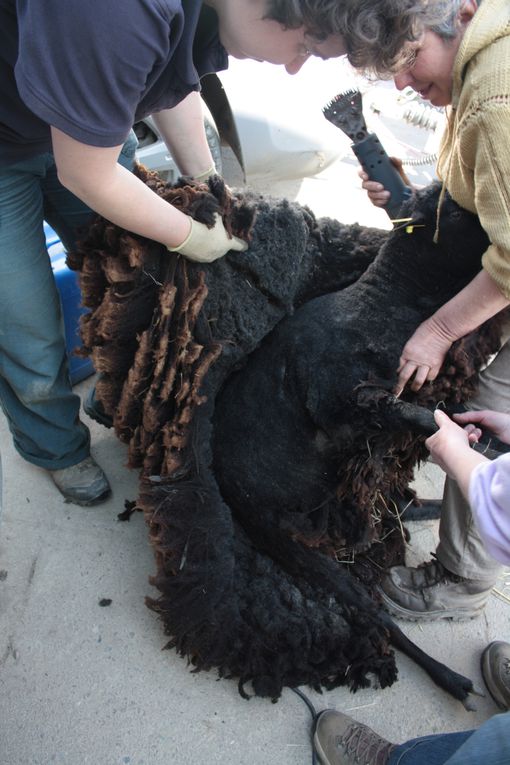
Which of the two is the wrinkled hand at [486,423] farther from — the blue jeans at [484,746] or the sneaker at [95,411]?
the sneaker at [95,411]

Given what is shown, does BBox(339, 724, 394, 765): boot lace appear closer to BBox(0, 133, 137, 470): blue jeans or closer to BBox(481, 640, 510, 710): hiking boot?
BBox(481, 640, 510, 710): hiking boot

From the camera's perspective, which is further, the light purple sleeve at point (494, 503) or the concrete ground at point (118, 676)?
the concrete ground at point (118, 676)

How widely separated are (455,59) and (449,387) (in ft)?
2.48

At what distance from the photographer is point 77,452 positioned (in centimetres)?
200

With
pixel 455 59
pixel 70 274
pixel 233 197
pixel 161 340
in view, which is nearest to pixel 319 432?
pixel 161 340

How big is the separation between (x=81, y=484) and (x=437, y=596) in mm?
1196

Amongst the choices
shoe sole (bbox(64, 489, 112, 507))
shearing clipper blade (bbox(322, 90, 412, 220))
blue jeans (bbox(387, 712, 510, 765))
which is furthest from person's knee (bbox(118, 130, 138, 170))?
blue jeans (bbox(387, 712, 510, 765))

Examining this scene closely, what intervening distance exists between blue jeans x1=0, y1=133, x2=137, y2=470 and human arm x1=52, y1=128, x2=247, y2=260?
1.30ft

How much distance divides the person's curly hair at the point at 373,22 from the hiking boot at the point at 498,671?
1.58 m

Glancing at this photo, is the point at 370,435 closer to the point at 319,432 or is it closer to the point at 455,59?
the point at 319,432

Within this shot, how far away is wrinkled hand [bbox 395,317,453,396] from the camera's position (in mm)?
1438

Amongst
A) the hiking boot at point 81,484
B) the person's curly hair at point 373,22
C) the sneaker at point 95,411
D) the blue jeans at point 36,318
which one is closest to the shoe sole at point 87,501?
the hiking boot at point 81,484

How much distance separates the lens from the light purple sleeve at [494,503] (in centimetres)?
102

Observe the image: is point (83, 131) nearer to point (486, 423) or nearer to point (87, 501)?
point (486, 423)
